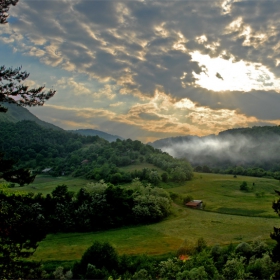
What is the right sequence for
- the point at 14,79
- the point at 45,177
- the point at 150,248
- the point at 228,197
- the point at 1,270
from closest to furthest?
the point at 1,270
the point at 14,79
the point at 150,248
the point at 228,197
the point at 45,177

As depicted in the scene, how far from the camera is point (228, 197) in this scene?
350ft

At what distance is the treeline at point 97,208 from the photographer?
6838 centimetres

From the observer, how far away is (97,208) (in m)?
72.1

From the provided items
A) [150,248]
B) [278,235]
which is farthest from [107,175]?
[278,235]

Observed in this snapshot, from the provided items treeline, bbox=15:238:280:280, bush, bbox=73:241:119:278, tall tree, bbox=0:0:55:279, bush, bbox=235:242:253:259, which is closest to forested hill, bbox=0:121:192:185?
treeline, bbox=15:238:280:280

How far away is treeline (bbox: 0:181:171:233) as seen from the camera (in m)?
68.4

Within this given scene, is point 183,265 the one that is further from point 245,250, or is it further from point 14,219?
point 14,219

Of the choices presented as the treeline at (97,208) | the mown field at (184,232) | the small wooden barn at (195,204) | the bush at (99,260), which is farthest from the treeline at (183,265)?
the small wooden barn at (195,204)

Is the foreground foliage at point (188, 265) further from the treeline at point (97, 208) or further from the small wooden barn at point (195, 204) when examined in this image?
the small wooden barn at point (195, 204)

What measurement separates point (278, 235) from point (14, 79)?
70.5 feet

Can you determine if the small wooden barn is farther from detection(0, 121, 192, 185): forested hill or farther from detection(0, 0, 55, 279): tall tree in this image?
detection(0, 0, 55, 279): tall tree

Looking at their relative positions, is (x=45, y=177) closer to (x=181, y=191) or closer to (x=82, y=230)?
(x=181, y=191)

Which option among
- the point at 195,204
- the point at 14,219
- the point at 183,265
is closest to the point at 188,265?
the point at 183,265

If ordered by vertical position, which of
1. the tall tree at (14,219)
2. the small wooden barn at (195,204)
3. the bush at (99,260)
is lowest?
the bush at (99,260)
